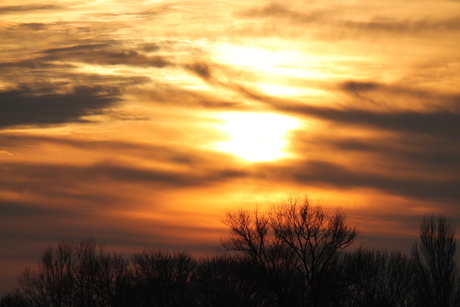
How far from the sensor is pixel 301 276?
61469mm

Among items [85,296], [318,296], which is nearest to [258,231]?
[318,296]

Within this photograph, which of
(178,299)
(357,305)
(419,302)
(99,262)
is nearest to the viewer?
(419,302)

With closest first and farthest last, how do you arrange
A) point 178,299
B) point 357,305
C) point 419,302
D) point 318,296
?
point 318,296 → point 419,302 → point 357,305 → point 178,299

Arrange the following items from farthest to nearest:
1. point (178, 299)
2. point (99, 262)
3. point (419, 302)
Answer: point (99, 262)
point (178, 299)
point (419, 302)

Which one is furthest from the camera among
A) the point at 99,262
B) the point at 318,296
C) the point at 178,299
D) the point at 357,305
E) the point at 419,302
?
the point at 99,262

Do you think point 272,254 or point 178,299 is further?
point 178,299

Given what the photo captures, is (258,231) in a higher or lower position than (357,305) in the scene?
higher

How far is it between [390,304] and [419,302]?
7493 millimetres

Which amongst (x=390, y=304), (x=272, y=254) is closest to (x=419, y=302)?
(x=390, y=304)

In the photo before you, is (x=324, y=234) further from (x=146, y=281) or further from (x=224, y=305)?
(x=146, y=281)

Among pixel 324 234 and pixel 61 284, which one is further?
pixel 61 284

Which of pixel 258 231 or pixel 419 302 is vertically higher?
pixel 258 231

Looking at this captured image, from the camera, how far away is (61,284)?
79.9 meters

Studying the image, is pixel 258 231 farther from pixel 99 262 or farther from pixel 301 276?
pixel 99 262
